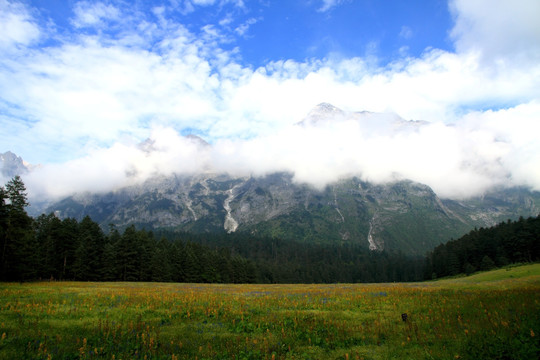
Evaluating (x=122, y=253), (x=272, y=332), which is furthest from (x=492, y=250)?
(x=122, y=253)

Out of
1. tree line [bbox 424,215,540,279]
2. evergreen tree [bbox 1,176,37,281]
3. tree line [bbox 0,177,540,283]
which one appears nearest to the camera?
evergreen tree [bbox 1,176,37,281]

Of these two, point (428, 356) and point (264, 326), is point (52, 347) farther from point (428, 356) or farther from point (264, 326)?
point (428, 356)

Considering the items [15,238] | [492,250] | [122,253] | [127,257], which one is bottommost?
[492,250]

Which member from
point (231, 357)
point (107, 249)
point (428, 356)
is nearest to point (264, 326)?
point (231, 357)

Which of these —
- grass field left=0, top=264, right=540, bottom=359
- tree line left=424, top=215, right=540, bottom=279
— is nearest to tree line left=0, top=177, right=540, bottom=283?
tree line left=424, top=215, right=540, bottom=279

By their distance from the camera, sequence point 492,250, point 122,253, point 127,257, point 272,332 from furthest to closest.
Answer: point 492,250 → point 127,257 → point 122,253 → point 272,332

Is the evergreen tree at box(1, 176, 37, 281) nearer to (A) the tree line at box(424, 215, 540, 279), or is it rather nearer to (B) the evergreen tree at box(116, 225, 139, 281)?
(B) the evergreen tree at box(116, 225, 139, 281)

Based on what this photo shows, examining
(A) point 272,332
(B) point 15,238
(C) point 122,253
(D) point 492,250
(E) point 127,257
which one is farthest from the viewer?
(D) point 492,250

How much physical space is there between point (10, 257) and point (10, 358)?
4540 cm

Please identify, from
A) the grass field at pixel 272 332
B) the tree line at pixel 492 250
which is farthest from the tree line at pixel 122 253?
the grass field at pixel 272 332

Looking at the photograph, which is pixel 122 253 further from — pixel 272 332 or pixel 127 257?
pixel 272 332

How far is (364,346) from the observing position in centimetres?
1102

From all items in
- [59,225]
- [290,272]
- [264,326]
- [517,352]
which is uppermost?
[59,225]

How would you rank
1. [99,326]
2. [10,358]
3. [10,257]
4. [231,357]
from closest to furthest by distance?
[10,358]
[231,357]
[99,326]
[10,257]
